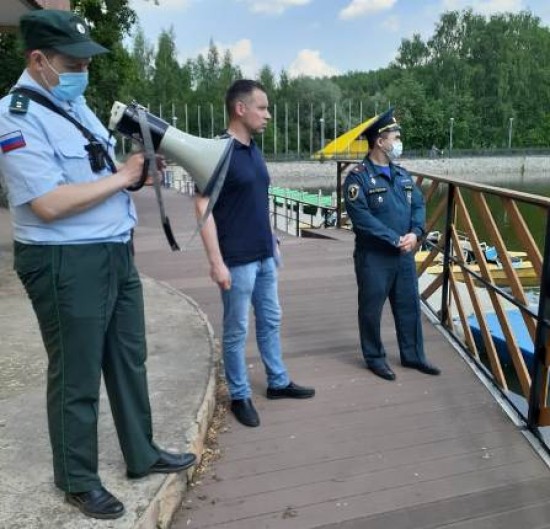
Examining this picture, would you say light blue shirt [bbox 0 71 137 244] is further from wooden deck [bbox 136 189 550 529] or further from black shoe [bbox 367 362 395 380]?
black shoe [bbox 367 362 395 380]

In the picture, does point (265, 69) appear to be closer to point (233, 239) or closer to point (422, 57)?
point (422, 57)

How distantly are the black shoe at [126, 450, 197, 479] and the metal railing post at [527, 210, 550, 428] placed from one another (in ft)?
5.38

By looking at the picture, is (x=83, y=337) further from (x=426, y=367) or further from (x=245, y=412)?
(x=426, y=367)

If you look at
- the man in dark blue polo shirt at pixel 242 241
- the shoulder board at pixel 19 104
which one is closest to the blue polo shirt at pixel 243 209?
the man in dark blue polo shirt at pixel 242 241

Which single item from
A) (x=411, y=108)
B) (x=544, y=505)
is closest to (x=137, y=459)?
(x=544, y=505)

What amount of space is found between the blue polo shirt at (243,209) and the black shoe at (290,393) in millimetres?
805

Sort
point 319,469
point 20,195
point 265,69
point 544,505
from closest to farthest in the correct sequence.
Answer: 1. point 20,195
2. point 544,505
3. point 319,469
4. point 265,69

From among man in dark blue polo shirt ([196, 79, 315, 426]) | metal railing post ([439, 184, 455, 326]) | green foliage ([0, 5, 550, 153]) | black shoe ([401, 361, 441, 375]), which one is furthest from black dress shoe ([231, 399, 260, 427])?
green foliage ([0, 5, 550, 153])

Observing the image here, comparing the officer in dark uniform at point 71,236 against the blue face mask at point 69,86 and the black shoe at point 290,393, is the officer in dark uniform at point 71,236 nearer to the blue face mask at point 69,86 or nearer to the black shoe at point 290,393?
the blue face mask at point 69,86

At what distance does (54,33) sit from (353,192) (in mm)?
2035

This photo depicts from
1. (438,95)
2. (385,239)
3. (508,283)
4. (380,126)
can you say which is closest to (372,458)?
(385,239)

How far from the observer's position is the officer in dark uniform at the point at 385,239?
11.1ft

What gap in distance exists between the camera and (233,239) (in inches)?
109

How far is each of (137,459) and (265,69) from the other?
78410 mm
